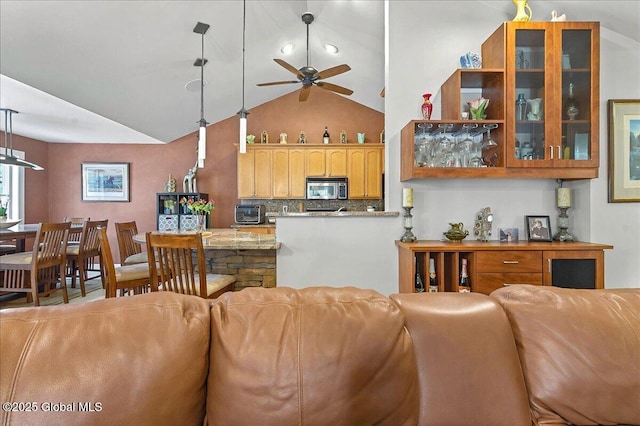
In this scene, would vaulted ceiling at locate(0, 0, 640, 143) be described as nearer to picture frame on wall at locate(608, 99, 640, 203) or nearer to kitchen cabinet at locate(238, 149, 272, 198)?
picture frame on wall at locate(608, 99, 640, 203)

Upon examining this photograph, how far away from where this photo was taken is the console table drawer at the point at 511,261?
Result: 2.35 m

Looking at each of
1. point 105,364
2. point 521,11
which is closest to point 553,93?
point 521,11

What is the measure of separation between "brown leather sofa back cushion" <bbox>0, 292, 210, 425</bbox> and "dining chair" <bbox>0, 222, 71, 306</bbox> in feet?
10.6

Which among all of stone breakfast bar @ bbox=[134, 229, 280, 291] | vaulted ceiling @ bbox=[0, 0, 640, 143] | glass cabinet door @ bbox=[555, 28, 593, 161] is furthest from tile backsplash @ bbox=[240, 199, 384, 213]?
glass cabinet door @ bbox=[555, 28, 593, 161]

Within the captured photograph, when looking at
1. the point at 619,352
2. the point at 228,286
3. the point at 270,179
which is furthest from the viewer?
the point at 270,179

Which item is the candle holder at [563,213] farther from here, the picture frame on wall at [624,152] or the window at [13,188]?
the window at [13,188]

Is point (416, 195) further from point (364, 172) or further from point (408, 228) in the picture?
point (364, 172)

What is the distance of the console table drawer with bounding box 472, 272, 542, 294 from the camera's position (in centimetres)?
234

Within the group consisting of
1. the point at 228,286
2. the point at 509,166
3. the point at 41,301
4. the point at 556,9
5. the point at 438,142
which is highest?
the point at 556,9

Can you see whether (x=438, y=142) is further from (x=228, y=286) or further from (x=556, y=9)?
(x=228, y=286)

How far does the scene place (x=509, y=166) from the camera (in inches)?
96.3

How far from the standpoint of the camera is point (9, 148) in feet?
16.9

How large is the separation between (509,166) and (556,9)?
1425 millimetres

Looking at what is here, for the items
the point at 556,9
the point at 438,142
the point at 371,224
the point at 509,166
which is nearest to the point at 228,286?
the point at 371,224
